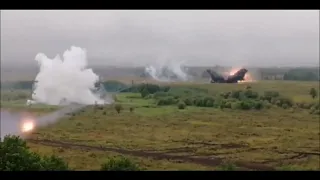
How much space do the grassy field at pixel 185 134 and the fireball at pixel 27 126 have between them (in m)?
0.12

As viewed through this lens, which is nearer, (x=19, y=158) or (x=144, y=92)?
(x=19, y=158)

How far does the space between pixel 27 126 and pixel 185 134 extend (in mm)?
3061

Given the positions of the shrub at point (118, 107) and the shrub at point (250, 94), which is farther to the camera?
the shrub at point (250, 94)

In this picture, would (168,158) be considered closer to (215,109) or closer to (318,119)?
(215,109)

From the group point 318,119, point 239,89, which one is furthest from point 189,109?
point 318,119

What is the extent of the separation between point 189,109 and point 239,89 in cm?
151

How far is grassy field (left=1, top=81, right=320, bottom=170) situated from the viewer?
6.83 m

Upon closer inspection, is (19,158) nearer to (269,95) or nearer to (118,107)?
(118,107)

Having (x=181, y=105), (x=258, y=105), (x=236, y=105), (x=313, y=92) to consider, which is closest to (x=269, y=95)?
(x=258, y=105)

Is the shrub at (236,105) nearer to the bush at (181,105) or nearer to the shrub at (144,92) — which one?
the bush at (181,105)

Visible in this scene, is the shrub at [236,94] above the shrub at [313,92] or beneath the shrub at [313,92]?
above

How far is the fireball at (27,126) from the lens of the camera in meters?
7.32

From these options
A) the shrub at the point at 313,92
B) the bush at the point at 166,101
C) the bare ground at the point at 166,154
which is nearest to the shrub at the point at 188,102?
the bush at the point at 166,101

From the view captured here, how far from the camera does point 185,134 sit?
8.14 metres
